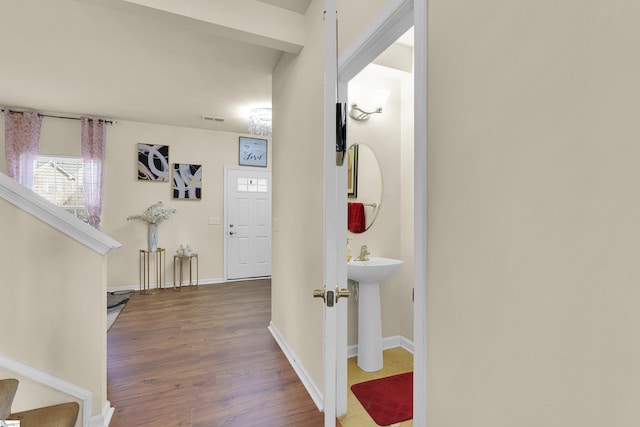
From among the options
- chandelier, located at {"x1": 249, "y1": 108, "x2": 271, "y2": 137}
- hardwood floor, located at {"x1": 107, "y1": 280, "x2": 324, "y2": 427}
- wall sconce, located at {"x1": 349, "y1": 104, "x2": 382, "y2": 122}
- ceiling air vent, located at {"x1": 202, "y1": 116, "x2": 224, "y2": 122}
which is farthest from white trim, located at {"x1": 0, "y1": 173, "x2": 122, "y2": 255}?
ceiling air vent, located at {"x1": 202, "y1": 116, "x2": 224, "y2": 122}

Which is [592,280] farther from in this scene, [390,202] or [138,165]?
[138,165]

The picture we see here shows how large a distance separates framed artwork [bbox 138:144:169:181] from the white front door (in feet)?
3.25

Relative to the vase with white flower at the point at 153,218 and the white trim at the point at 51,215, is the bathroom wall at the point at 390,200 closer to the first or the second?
the white trim at the point at 51,215

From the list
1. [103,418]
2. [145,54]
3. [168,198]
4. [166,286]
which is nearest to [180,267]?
[166,286]

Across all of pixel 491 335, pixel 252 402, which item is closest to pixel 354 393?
pixel 252 402

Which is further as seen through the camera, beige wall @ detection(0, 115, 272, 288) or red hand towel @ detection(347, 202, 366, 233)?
beige wall @ detection(0, 115, 272, 288)

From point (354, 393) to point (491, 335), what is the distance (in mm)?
1543

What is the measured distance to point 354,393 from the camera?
2.02 metres

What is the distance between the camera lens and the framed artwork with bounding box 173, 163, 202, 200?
16.5 feet

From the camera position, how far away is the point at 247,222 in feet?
18.1

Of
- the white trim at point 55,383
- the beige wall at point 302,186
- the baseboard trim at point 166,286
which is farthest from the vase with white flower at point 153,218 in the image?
the white trim at point 55,383

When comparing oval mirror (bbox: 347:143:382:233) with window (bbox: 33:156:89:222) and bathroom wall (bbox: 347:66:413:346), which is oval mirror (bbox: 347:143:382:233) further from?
window (bbox: 33:156:89:222)

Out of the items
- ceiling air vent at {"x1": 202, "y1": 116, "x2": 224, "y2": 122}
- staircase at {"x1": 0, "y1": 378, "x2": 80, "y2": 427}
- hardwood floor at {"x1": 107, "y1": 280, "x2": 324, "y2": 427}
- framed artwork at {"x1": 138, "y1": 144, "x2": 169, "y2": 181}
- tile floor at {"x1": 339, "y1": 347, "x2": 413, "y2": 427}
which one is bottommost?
hardwood floor at {"x1": 107, "y1": 280, "x2": 324, "y2": 427}

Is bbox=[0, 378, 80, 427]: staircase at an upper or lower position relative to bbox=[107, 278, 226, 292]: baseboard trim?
upper
